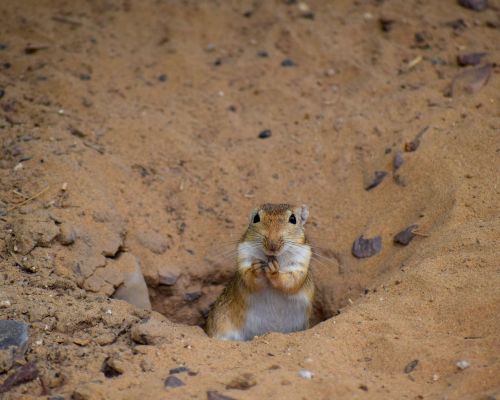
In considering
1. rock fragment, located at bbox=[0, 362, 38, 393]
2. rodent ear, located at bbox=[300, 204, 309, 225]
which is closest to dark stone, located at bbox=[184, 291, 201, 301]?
rodent ear, located at bbox=[300, 204, 309, 225]

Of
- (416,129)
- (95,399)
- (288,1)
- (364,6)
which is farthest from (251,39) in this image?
(95,399)

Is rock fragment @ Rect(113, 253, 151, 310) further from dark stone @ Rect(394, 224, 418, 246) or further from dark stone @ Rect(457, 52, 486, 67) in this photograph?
dark stone @ Rect(457, 52, 486, 67)

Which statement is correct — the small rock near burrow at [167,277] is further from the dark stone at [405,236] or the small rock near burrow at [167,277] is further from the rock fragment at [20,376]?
the rock fragment at [20,376]

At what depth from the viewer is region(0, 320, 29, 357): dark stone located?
377cm

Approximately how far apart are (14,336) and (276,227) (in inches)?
82.6

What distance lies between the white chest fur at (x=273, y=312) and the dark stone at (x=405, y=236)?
2.83 feet

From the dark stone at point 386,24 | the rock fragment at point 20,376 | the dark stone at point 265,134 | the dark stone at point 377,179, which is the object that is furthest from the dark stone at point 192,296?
the dark stone at point 386,24

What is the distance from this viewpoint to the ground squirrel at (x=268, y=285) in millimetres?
5246

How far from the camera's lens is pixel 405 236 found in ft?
17.3

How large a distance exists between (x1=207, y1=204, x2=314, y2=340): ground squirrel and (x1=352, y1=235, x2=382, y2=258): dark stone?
0.41 metres

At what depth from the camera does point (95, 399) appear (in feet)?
11.3

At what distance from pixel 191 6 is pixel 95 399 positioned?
5.40m

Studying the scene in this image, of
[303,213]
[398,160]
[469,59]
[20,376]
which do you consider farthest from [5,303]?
[469,59]

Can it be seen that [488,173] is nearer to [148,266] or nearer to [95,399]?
[148,266]
